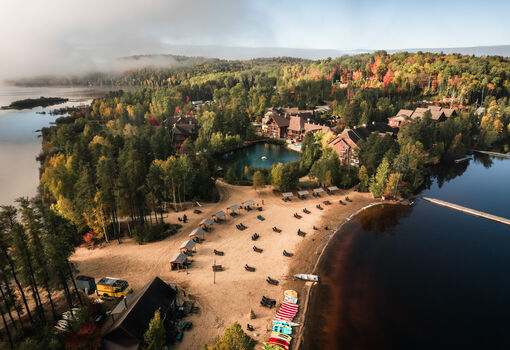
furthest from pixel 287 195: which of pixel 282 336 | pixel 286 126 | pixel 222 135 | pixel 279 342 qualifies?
pixel 286 126

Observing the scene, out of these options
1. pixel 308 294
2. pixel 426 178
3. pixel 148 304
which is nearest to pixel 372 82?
pixel 426 178

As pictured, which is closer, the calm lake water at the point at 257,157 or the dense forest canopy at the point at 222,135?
the dense forest canopy at the point at 222,135

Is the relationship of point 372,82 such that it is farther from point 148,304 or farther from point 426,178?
point 148,304

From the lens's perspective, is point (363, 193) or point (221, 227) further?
point (363, 193)

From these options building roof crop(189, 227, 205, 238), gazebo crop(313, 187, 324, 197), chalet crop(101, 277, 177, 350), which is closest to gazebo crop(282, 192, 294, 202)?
gazebo crop(313, 187, 324, 197)

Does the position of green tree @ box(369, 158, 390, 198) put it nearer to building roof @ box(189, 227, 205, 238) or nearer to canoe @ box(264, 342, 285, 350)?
building roof @ box(189, 227, 205, 238)

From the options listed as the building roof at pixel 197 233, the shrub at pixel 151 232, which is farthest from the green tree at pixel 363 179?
the shrub at pixel 151 232

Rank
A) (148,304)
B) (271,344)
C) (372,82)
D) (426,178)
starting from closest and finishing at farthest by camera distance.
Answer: (271,344), (148,304), (426,178), (372,82)

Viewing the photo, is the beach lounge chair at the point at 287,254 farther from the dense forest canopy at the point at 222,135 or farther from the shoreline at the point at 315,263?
the dense forest canopy at the point at 222,135
